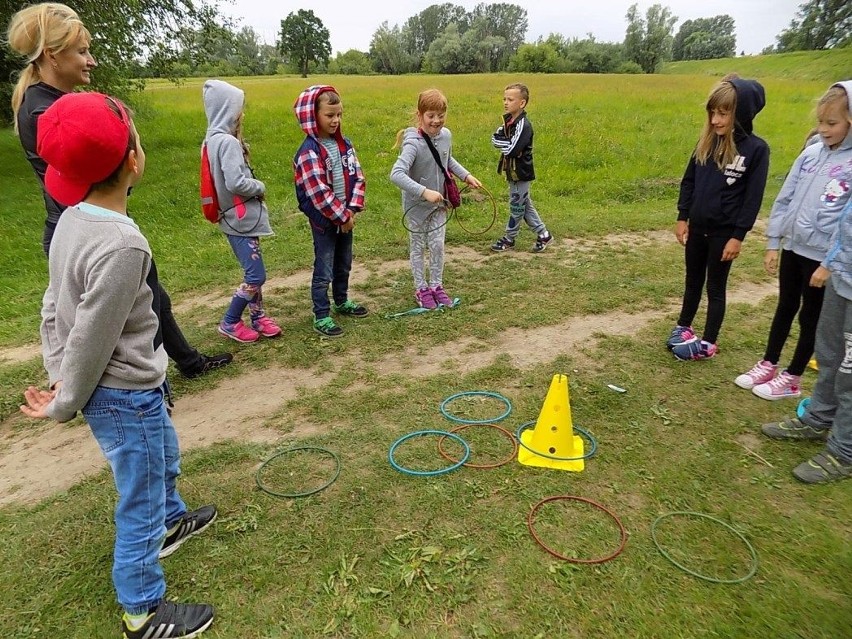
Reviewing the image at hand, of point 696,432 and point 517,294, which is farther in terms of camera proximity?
point 517,294

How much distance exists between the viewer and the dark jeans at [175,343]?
397cm

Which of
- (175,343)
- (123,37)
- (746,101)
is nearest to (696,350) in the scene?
(746,101)

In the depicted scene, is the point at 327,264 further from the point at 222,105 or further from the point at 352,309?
the point at 222,105

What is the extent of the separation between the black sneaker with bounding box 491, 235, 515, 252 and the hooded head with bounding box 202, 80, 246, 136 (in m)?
4.12

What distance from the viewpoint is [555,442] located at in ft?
10.9

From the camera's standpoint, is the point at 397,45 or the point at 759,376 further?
the point at 397,45

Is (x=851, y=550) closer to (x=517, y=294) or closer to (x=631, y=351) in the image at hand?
(x=631, y=351)

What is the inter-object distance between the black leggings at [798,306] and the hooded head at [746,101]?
0.98 metres

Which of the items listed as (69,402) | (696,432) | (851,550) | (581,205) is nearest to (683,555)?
(851,550)

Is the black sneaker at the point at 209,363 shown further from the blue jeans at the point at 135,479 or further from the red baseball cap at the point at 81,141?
the red baseball cap at the point at 81,141

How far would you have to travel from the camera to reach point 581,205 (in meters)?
10.4

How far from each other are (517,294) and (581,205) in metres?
5.11

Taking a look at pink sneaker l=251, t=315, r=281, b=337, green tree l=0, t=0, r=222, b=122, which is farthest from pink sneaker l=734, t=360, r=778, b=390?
green tree l=0, t=0, r=222, b=122

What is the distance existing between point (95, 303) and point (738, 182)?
4.14 m
